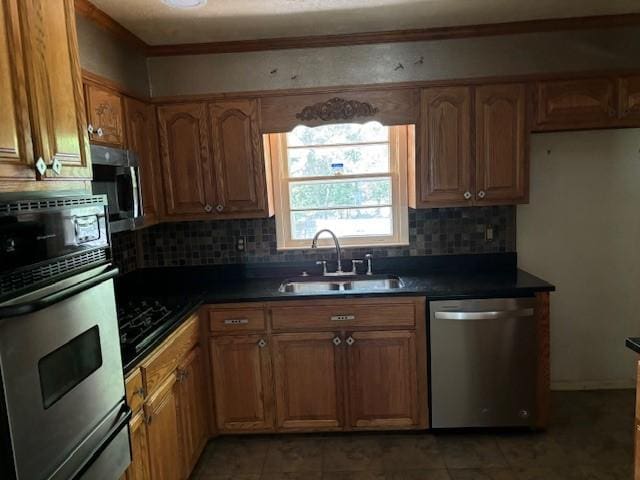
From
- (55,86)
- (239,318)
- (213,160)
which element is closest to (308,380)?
(239,318)

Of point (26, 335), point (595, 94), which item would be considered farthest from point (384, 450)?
point (595, 94)

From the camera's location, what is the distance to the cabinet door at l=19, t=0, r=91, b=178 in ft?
4.24

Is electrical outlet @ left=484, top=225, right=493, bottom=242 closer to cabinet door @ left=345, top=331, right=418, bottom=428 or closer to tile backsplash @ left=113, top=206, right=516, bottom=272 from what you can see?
tile backsplash @ left=113, top=206, right=516, bottom=272

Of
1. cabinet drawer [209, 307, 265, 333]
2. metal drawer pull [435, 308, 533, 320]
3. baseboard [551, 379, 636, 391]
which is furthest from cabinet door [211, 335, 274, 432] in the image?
baseboard [551, 379, 636, 391]

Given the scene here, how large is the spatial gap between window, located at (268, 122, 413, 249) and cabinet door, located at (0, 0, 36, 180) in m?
2.01

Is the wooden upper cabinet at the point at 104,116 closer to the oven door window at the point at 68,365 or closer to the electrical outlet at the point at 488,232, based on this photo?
the oven door window at the point at 68,365

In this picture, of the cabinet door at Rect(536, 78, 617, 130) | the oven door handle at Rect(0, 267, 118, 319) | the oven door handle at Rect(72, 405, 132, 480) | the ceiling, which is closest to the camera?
the oven door handle at Rect(0, 267, 118, 319)

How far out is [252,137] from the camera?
9.48ft

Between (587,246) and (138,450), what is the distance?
296 centimetres

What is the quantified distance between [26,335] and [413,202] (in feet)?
7.41

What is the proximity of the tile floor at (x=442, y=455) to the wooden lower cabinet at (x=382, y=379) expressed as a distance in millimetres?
144

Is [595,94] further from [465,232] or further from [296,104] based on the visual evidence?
[296,104]

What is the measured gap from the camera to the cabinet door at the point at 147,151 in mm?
2703

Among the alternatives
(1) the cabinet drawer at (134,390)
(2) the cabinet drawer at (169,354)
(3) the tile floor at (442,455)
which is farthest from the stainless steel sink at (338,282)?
(1) the cabinet drawer at (134,390)
